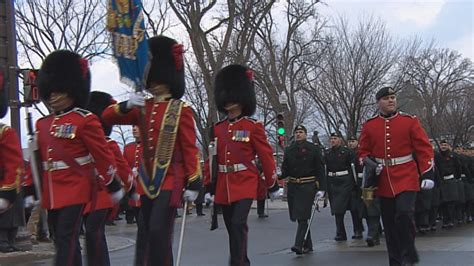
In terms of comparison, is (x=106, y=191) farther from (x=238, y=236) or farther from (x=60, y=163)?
(x=238, y=236)

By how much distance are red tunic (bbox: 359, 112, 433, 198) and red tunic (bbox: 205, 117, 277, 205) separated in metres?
1.32

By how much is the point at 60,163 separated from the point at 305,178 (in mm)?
5836

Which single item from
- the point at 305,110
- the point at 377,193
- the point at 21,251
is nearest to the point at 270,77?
the point at 305,110

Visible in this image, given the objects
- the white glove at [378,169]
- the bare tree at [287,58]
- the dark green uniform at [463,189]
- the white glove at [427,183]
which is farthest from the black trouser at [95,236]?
the bare tree at [287,58]

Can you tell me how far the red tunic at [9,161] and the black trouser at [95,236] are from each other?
39.8 inches

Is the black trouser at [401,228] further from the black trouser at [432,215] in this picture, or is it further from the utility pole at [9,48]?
the utility pole at [9,48]

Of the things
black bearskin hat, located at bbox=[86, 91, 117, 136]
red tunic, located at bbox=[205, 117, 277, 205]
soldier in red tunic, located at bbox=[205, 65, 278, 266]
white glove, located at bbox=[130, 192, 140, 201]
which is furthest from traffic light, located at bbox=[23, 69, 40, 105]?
white glove, located at bbox=[130, 192, 140, 201]

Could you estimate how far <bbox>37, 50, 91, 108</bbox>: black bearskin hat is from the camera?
7188 millimetres

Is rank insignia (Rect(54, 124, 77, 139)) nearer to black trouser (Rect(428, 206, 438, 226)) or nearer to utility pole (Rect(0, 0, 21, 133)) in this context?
utility pole (Rect(0, 0, 21, 133))

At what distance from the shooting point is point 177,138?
6.87 meters

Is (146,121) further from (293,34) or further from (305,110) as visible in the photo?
(305,110)

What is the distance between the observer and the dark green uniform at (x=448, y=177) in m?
16.3

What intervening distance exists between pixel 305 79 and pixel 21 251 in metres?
30.4

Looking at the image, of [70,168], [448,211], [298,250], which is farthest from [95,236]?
[448,211]
